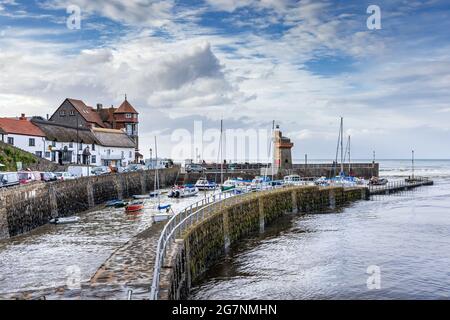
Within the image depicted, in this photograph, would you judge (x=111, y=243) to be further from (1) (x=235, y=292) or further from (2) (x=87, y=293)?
(2) (x=87, y=293)

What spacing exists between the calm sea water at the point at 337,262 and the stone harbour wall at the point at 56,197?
50.8 feet

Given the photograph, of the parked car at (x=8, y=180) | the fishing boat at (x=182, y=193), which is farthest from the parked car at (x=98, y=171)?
the parked car at (x=8, y=180)

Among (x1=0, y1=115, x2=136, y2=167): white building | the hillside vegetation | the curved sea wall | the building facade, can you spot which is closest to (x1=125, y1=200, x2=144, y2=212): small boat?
the curved sea wall

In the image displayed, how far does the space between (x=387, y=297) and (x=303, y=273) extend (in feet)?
15.5

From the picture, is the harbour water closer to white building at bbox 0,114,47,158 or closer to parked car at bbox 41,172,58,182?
parked car at bbox 41,172,58,182

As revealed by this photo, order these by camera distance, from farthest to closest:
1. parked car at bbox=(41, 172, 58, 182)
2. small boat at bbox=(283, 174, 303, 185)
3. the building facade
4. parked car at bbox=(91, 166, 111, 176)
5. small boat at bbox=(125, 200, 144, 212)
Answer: the building facade
parked car at bbox=(91, 166, 111, 176)
small boat at bbox=(283, 174, 303, 185)
small boat at bbox=(125, 200, 144, 212)
parked car at bbox=(41, 172, 58, 182)

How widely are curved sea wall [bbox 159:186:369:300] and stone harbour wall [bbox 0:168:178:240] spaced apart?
14.4 m

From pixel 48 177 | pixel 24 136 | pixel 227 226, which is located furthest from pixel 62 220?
pixel 24 136

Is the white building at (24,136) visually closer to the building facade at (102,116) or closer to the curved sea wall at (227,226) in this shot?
the building facade at (102,116)

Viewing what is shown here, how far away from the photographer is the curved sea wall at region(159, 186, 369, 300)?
58.9 ft

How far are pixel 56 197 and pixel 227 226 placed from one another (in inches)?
784

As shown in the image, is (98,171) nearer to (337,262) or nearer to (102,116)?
(337,262)

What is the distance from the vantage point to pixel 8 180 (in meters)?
36.8

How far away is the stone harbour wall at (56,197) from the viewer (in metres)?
33.2
